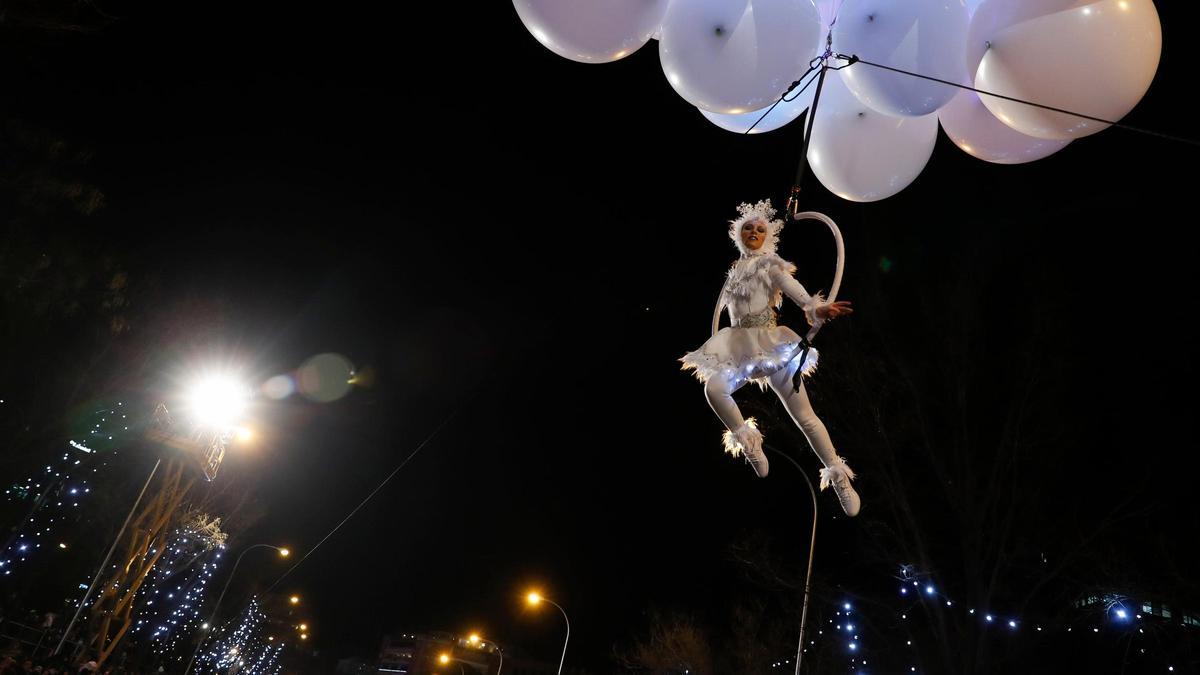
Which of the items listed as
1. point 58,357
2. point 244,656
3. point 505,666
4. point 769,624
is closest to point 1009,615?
point 769,624

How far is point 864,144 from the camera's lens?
436 cm

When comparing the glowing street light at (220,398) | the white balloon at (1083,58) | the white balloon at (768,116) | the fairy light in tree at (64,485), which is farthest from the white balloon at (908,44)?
the fairy light in tree at (64,485)

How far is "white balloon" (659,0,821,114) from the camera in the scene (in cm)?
354

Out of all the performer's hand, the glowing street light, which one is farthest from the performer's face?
the glowing street light

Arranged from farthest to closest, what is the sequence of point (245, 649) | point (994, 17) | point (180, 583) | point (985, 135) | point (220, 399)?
point (245, 649)
point (180, 583)
point (220, 399)
point (985, 135)
point (994, 17)

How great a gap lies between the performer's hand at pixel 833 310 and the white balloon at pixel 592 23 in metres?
1.76

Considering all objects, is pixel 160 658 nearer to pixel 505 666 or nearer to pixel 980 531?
pixel 980 531

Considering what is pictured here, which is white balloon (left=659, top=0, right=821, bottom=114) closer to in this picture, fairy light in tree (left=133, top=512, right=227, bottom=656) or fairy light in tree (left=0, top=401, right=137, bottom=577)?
fairy light in tree (left=0, top=401, right=137, bottom=577)

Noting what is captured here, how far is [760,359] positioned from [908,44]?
68.2 inches

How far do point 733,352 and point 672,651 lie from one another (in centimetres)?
2892

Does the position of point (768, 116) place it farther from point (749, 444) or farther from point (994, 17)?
point (749, 444)

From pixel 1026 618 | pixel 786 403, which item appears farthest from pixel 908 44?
pixel 1026 618

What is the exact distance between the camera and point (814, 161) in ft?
14.9

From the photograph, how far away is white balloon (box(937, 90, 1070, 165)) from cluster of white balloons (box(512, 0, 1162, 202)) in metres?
0.28
